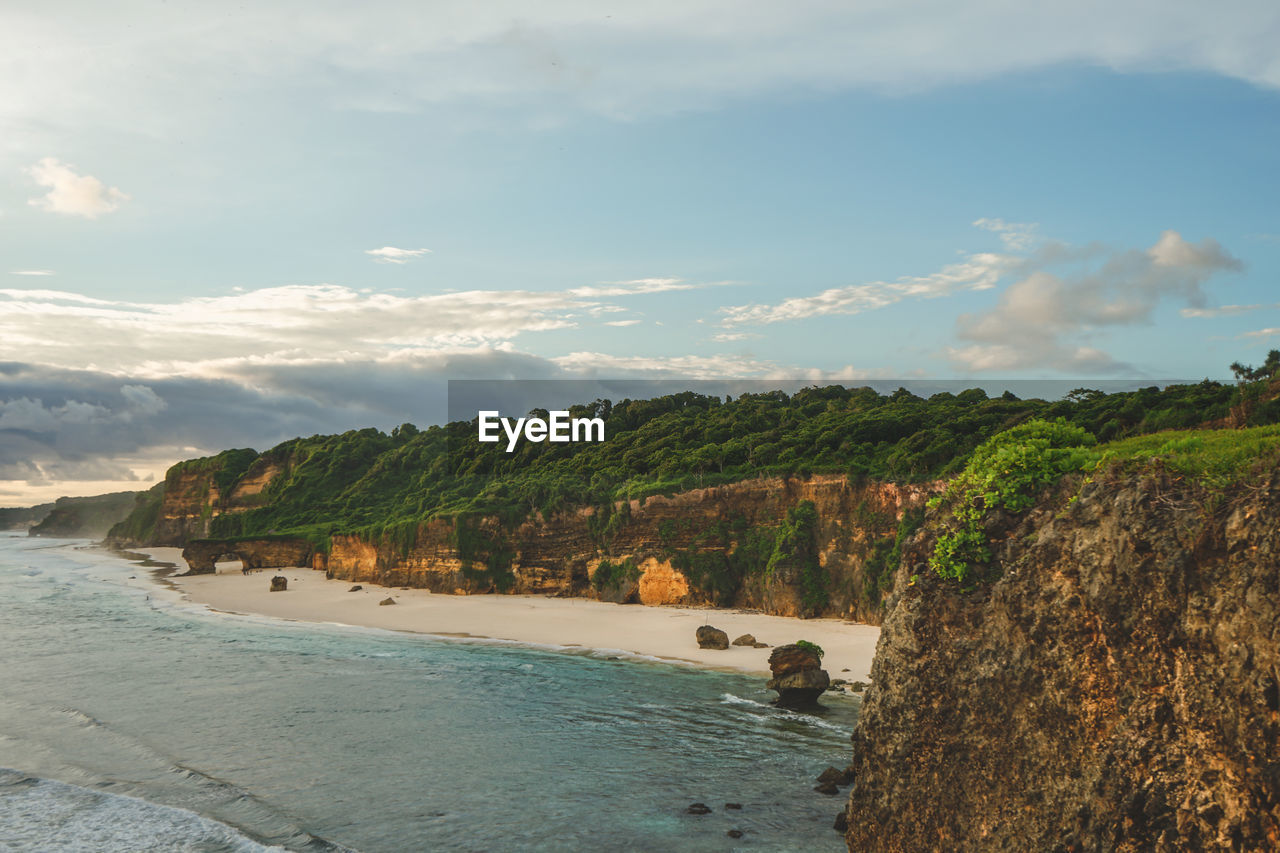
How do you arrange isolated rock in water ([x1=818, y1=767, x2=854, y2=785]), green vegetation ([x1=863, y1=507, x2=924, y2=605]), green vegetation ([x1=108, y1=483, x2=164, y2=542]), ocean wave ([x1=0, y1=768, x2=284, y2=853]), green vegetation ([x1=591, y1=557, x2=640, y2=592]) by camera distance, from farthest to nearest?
1. green vegetation ([x1=108, y1=483, x2=164, y2=542])
2. green vegetation ([x1=591, y1=557, x2=640, y2=592])
3. green vegetation ([x1=863, y1=507, x2=924, y2=605])
4. isolated rock in water ([x1=818, y1=767, x2=854, y2=785])
5. ocean wave ([x1=0, y1=768, x2=284, y2=853])

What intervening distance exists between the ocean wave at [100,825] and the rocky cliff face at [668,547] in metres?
33.8

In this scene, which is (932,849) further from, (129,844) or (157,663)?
(157,663)

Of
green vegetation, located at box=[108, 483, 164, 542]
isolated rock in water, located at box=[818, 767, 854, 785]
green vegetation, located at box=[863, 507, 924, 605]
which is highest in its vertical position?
green vegetation, located at box=[863, 507, 924, 605]

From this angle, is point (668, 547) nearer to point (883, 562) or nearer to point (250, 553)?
point (883, 562)

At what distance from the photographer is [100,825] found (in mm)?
19219

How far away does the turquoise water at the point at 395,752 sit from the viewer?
18.7 meters

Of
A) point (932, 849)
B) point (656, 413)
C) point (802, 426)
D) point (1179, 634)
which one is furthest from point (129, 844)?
point (656, 413)

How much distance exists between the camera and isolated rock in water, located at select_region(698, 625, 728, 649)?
134 feet

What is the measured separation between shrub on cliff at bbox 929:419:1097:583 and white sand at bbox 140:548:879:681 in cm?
2099

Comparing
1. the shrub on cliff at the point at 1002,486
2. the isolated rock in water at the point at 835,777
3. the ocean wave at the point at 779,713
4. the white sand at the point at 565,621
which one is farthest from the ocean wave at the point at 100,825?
the white sand at the point at 565,621

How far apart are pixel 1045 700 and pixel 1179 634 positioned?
88.7 inches

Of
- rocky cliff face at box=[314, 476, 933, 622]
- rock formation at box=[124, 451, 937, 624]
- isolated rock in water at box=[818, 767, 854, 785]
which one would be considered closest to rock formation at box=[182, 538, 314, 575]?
rock formation at box=[124, 451, 937, 624]

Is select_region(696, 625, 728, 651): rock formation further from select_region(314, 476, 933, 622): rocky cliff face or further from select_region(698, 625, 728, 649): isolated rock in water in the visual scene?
select_region(314, 476, 933, 622): rocky cliff face

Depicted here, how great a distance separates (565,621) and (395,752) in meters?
25.8
